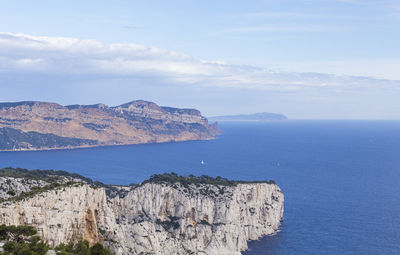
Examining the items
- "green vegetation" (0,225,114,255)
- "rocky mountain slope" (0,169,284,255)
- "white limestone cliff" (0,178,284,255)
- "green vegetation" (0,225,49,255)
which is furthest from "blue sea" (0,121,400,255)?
"green vegetation" (0,225,49,255)

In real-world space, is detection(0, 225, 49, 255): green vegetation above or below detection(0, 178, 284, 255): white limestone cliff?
above

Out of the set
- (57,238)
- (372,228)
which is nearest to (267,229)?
(372,228)

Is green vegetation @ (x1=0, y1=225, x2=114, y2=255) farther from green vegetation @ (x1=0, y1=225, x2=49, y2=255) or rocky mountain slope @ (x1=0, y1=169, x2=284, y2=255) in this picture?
rocky mountain slope @ (x1=0, y1=169, x2=284, y2=255)

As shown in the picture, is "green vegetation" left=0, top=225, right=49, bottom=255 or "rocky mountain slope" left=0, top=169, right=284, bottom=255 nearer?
"green vegetation" left=0, top=225, right=49, bottom=255

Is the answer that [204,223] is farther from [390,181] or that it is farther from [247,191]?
[390,181]

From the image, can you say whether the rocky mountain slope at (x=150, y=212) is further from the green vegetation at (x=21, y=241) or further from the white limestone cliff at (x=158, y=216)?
the green vegetation at (x=21, y=241)

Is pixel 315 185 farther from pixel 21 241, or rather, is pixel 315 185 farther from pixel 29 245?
pixel 29 245
